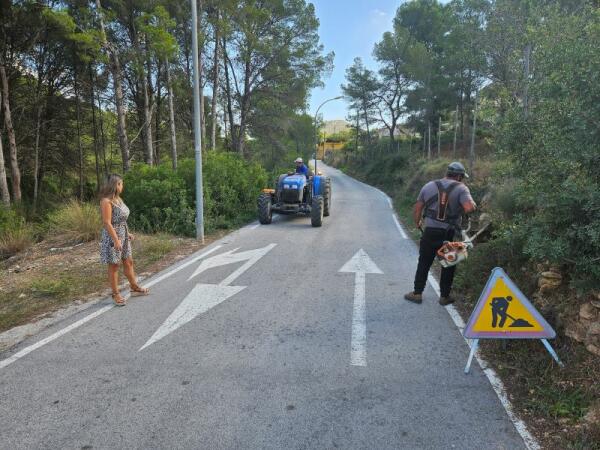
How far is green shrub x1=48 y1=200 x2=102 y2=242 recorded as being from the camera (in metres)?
9.40

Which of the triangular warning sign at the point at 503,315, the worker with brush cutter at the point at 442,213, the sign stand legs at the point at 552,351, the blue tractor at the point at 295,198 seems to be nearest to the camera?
the sign stand legs at the point at 552,351

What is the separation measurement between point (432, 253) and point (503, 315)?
5.51 ft

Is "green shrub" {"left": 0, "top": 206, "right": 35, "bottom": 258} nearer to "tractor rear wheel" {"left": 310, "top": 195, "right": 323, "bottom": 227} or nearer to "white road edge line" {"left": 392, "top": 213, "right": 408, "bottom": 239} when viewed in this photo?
"tractor rear wheel" {"left": 310, "top": 195, "right": 323, "bottom": 227}

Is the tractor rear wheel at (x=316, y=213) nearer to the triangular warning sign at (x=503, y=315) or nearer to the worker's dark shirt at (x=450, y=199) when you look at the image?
the worker's dark shirt at (x=450, y=199)

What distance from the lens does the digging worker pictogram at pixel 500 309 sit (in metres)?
3.71

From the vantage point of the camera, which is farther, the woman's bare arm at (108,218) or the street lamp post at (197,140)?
the street lamp post at (197,140)

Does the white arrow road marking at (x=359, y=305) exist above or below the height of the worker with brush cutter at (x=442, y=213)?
below

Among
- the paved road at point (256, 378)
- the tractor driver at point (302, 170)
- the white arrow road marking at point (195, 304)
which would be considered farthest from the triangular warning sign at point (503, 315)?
the tractor driver at point (302, 170)

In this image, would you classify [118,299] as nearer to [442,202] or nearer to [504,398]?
[442,202]

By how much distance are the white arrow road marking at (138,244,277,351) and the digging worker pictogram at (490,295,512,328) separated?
332cm

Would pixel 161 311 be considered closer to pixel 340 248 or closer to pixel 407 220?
pixel 340 248

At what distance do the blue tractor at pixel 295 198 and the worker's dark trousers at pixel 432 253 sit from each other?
624 centimetres

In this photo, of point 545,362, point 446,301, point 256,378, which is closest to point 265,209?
point 446,301

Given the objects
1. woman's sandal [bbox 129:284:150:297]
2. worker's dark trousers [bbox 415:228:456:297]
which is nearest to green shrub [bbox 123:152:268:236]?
woman's sandal [bbox 129:284:150:297]
